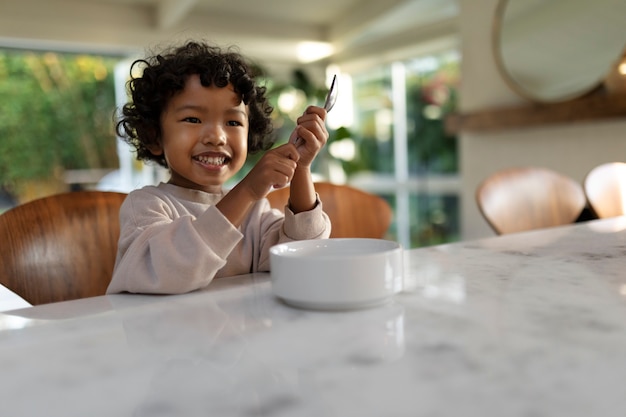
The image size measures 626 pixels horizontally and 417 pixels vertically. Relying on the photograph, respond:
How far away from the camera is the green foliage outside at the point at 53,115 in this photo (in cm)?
427

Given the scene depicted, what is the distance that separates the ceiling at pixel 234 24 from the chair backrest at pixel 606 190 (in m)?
2.55

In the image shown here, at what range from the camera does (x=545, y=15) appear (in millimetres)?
2559

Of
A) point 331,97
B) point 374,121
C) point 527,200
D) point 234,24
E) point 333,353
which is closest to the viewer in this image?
point 333,353

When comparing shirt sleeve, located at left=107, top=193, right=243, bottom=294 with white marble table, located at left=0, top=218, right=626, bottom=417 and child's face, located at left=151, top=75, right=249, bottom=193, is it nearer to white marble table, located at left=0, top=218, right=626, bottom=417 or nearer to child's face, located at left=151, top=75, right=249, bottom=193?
white marble table, located at left=0, top=218, right=626, bottom=417

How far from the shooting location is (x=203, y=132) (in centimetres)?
94

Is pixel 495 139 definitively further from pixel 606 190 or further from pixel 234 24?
pixel 234 24

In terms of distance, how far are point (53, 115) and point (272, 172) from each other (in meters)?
4.35

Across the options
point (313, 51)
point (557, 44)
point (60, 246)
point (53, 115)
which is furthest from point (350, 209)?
point (313, 51)

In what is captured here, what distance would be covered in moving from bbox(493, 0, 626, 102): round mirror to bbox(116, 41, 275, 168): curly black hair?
1821 mm

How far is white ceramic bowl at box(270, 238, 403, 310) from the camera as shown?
1.59 ft

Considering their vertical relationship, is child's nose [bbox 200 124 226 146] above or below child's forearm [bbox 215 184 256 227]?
above

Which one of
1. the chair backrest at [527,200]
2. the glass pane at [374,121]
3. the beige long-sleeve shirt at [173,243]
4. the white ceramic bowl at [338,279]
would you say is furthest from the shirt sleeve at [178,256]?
the glass pane at [374,121]

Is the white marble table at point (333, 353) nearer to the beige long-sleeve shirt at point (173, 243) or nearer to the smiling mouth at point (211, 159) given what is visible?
the beige long-sleeve shirt at point (173, 243)

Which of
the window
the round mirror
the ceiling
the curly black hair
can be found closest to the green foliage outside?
the ceiling
